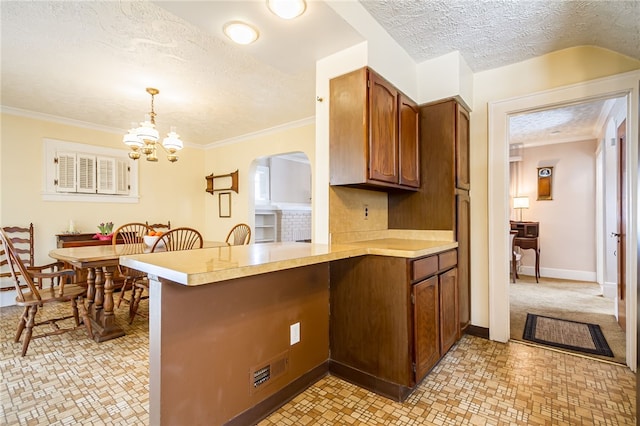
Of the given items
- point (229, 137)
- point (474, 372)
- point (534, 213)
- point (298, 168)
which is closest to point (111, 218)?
point (229, 137)

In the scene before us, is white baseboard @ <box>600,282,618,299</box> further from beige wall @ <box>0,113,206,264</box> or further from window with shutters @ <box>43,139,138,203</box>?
window with shutters @ <box>43,139,138,203</box>

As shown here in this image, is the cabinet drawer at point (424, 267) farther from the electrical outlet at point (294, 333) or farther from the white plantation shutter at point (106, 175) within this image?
the white plantation shutter at point (106, 175)

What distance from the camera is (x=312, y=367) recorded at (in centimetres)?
201

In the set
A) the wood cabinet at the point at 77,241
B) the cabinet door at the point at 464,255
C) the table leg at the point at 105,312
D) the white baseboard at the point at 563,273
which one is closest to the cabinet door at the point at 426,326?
the cabinet door at the point at 464,255

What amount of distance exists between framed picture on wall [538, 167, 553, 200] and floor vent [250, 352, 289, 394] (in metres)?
5.48

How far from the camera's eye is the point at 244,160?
17.7 feet

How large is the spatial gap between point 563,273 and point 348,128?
5267mm

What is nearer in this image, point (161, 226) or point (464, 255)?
point (464, 255)

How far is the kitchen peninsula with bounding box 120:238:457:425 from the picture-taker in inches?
50.4

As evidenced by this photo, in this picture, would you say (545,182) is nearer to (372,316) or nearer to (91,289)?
(372,316)

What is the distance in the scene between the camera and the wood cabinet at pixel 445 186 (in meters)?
2.51

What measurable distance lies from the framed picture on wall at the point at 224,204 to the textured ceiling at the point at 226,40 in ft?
7.62

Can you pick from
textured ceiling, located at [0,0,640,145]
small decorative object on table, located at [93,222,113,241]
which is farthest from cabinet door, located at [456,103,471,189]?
small decorative object on table, located at [93,222,113,241]

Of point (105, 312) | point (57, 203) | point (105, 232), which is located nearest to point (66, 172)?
point (57, 203)
